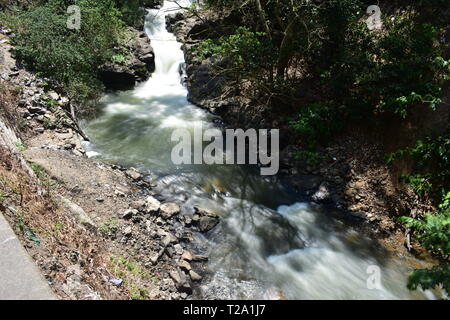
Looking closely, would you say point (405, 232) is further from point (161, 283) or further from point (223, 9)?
point (223, 9)

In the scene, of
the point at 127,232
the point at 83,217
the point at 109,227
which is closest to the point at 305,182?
the point at 127,232

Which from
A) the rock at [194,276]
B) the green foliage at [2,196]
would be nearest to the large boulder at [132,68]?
the green foliage at [2,196]

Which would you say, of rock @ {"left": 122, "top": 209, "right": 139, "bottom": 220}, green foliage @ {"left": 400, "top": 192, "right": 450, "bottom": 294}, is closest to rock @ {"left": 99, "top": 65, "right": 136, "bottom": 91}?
rock @ {"left": 122, "top": 209, "right": 139, "bottom": 220}

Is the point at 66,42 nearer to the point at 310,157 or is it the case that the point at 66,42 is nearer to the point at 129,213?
the point at 129,213

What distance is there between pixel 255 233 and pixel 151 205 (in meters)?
2.12

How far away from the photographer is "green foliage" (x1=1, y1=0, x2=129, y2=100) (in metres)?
9.07

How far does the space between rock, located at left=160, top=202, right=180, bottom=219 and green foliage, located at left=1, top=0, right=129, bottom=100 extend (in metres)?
4.95

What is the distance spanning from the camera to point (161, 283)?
4746mm

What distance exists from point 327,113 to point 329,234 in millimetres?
3381

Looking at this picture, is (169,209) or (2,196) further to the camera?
(169,209)

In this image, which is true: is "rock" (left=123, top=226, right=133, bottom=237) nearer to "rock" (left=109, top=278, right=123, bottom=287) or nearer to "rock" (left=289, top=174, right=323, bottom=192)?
"rock" (left=109, top=278, right=123, bottom=287)

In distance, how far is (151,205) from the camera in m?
6.13

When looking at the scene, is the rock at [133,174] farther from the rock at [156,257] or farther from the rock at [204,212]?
the rock at [156,257]
